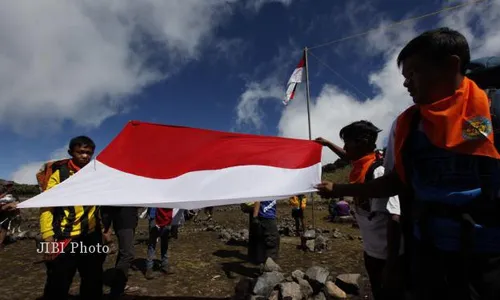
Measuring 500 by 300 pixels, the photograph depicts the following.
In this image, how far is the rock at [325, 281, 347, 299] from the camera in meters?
5.28

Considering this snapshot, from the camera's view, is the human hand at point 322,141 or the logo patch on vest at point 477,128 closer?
the logo patch on vest at point 477,128

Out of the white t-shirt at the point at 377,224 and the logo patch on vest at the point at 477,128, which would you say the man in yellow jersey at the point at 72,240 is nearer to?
the white t-shirt at the point at 377,224

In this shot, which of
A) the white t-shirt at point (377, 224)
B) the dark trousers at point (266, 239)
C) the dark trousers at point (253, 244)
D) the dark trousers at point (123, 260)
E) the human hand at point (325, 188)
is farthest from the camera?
the dark trousers at point (253, 244)

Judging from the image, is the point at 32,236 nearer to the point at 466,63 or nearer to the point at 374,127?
the point at 374,127

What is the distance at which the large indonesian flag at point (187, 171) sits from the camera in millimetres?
3451

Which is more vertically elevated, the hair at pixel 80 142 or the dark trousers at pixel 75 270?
the hair at pixel 80 142

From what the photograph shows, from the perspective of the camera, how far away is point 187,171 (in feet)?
12.5

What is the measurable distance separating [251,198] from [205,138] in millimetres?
1116

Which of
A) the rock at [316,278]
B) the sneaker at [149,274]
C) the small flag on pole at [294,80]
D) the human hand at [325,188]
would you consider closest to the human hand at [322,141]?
the human hand at [325,188]

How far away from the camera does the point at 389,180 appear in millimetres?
1879

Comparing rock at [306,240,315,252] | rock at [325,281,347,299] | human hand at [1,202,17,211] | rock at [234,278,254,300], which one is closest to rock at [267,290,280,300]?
rock at [234,278,254,300]

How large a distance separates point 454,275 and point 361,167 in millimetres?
1876

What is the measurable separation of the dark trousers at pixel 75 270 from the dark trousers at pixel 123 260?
35.2 inches

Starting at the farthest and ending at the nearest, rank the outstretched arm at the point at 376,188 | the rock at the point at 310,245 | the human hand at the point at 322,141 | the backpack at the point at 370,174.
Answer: the rock at the point at 310,245 < the human hand at the point at 322,141 < the backpack at the point at 370,174 < the outstretched arm at the point at 376,188
